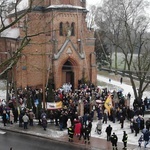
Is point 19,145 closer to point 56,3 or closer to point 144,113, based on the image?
point 144,113

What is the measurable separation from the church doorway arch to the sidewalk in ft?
44.5

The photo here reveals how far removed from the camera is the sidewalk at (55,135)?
18.3 metres

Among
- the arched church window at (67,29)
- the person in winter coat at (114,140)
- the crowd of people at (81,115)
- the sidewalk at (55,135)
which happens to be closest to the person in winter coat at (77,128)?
the crowd of people at (81,115)

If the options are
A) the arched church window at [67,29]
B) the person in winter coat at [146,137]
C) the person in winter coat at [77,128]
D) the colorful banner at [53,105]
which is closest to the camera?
the person in winter coat at [146,137]

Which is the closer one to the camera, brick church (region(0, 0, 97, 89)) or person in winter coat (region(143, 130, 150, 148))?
person in winter coat (region(143, 130, 150, 148))

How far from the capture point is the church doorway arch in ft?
119

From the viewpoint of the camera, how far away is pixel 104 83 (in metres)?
43.3

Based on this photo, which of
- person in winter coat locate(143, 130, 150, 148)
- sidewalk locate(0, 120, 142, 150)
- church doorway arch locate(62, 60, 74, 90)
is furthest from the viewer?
church doorway arch locate(62, 60, 74, 90)

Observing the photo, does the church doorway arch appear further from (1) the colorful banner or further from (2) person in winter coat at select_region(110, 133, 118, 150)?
(2) person in winter coat at select_region(110, 133, 118, 150)

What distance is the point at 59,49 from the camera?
35094 millimetres

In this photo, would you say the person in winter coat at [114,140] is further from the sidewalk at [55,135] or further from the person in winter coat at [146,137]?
the person in winter coat at [146,137]

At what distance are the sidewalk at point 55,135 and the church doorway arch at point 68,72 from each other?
13566 mm

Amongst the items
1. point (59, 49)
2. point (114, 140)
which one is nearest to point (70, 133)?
point (114, 140)

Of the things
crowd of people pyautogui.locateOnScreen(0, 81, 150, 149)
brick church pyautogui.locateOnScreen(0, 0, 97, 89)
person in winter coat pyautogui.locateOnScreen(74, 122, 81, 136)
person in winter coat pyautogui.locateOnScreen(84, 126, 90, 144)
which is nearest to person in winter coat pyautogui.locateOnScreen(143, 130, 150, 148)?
crowd of people pyautogui.locateOnScreen(0, 81, 150, 149)
